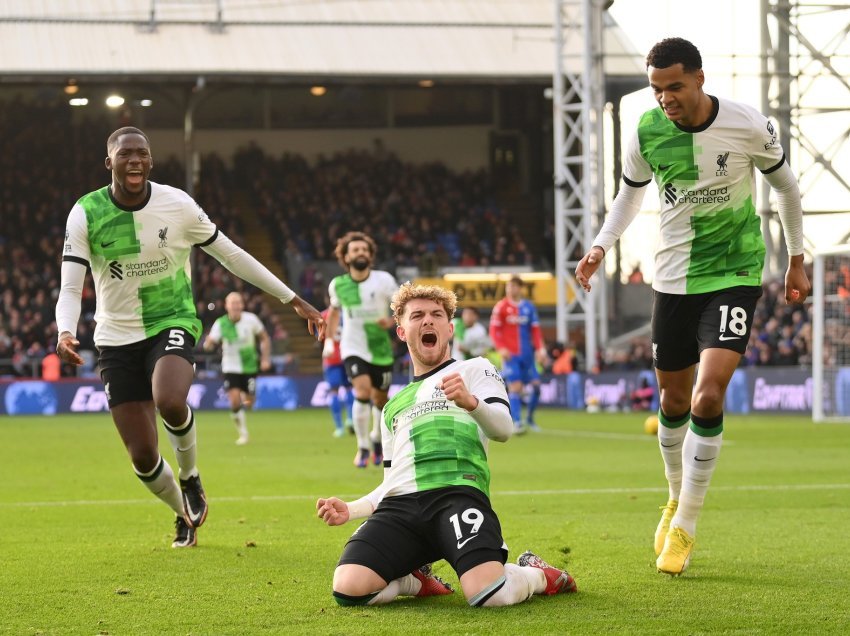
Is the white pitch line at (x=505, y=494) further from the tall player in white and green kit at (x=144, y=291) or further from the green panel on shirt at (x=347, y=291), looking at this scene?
the green panel on shirt at (x=347, y=291)

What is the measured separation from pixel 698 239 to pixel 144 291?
3.30 metres

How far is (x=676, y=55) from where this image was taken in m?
7.04

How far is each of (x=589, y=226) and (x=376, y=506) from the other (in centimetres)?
2664

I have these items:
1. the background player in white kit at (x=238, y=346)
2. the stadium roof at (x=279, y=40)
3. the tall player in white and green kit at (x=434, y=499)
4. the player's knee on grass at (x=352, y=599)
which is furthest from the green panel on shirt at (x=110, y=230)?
the stadium roof at (x=279, y=40)

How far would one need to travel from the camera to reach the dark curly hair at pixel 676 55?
7.04m

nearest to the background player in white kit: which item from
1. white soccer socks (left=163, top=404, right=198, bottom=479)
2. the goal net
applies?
the goal net

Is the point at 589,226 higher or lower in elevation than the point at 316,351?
higher

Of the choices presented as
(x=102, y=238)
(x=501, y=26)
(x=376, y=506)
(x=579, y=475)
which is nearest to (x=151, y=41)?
(x=501, y=26)

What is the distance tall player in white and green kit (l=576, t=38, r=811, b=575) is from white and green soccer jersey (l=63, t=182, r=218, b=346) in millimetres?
2581

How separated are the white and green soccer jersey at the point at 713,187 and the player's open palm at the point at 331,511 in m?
2.43

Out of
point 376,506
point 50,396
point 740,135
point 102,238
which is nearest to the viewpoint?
point 376,506

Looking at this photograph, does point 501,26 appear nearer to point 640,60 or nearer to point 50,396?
point 640,60

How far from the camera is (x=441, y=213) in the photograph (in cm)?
4478

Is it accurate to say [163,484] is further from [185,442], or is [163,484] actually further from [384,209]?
[384,209]
